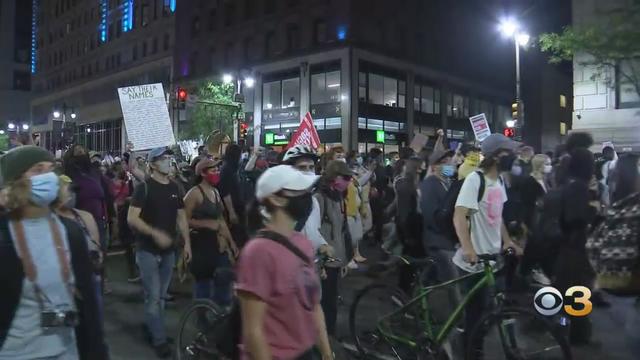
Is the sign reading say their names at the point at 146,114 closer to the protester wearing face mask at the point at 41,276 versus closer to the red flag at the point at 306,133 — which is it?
the red flag at the point at 306,133

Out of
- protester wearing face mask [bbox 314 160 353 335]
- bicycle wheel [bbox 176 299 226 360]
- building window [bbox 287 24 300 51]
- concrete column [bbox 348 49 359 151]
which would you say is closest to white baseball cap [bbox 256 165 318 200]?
bicycle wheel [bbox 176 299 226 360]

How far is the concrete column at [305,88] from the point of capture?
41.9m

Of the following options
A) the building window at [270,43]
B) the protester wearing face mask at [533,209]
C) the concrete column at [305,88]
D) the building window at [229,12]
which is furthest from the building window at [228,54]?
the protester wearing face mask at [533,209]

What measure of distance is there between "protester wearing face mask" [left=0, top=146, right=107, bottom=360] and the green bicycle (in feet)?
9.82

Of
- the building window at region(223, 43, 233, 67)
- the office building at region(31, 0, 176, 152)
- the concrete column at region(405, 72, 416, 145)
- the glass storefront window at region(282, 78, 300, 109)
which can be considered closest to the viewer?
the glass storefront window at region(282, 78, 300, 109)

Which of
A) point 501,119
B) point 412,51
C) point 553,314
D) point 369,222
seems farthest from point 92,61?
point 553,314

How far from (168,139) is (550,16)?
30915 millimetres

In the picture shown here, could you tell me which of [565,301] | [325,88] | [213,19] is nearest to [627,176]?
[565,301]

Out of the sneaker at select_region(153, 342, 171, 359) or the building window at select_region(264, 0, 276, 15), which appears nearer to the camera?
the sneaker at select_region(153, 342, 171, 359)

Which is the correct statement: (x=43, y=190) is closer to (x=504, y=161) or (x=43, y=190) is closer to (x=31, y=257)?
(x=31, y=257)

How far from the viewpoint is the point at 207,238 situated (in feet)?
20.1

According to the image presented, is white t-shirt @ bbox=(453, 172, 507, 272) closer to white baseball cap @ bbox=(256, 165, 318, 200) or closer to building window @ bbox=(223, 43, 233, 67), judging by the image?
white baseball cap @ bbox=(256, 165, 318, 200)

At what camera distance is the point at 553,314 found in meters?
5.26

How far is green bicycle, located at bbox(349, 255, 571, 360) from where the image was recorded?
4.48m
